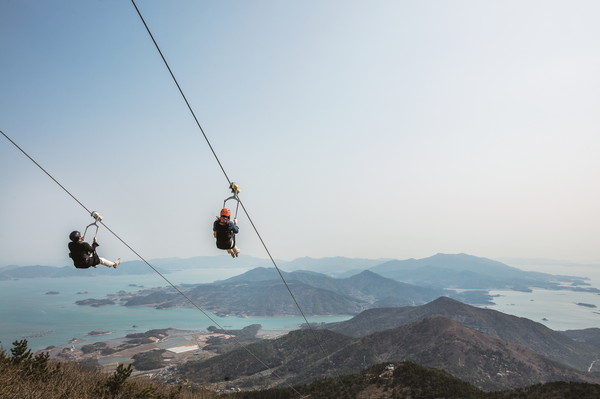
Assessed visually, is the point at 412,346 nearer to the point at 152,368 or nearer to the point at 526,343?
the point at 526,343

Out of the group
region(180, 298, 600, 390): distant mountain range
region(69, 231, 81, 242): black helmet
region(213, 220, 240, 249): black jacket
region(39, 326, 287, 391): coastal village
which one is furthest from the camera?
region(39, 326, 287, 391): coastal village

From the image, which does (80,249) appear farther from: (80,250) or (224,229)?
(224,229)

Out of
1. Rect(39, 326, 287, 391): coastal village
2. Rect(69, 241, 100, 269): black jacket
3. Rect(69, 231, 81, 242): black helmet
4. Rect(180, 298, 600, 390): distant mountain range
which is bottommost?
Rect(39, 326, 287, 391): coastal village

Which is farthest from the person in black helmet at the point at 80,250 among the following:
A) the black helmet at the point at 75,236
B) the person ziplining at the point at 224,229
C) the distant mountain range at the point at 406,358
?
the distant mountain range at the point at 406,358

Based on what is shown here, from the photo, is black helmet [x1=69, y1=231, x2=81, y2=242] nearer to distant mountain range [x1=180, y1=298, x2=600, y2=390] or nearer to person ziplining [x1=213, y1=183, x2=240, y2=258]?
person ziplining [x1=213, y1=183, x2=240, y2=258]

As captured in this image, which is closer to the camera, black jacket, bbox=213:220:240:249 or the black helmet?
the black helmet

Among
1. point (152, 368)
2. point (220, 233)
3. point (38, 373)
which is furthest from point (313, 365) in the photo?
point (220, 233)

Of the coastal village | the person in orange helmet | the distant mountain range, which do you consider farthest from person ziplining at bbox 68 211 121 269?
the coastal village
